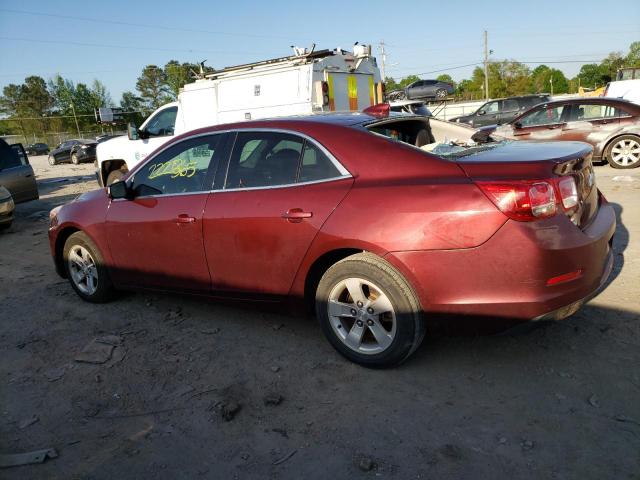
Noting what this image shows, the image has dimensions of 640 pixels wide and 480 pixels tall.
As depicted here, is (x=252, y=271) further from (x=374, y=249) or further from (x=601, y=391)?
(x=601, y=391)

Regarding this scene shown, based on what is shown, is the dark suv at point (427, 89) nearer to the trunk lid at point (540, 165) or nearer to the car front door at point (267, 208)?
the trunk lid at point (540, 165)

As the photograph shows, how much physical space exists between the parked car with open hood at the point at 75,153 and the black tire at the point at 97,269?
848 inches

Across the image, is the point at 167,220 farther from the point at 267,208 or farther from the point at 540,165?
the point at 540,165

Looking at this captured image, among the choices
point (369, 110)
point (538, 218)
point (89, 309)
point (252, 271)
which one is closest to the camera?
point (538, 218)

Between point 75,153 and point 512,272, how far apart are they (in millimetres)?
26857

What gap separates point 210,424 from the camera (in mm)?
2830

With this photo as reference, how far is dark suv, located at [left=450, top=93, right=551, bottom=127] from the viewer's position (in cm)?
2075

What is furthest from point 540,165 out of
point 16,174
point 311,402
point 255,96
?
point 16,174

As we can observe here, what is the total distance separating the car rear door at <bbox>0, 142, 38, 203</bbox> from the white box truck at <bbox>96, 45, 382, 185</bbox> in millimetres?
1488

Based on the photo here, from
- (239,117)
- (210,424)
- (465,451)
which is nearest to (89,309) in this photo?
(210,424)

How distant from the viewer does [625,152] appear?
1006 cm

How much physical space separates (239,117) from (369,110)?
7.54 m

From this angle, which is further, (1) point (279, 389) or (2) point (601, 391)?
(1) point (279, 389)

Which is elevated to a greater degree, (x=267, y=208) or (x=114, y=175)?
(x=267, y=208)
